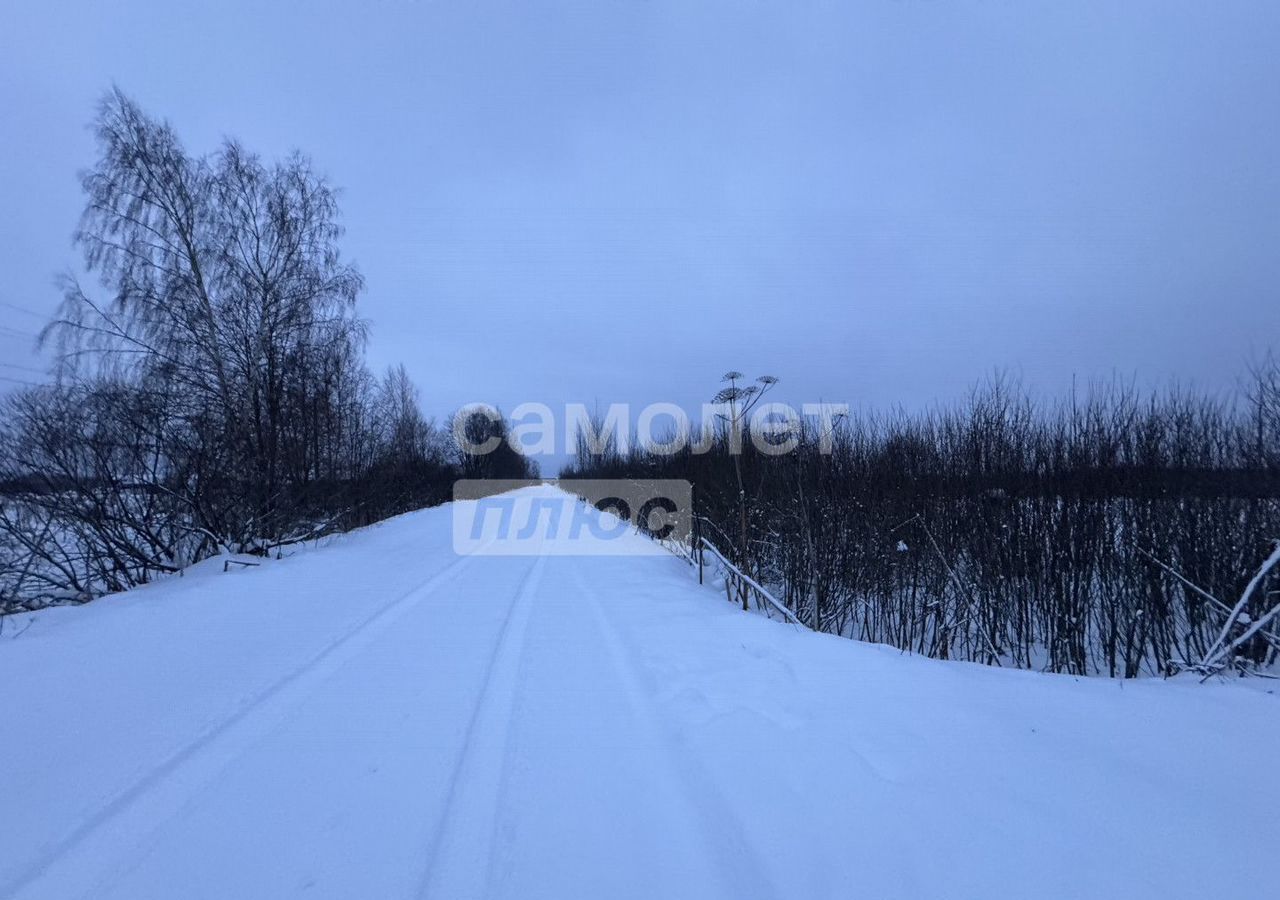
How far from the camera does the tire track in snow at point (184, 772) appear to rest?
1762 mm

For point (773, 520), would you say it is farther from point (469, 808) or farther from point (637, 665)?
point (469, 808)

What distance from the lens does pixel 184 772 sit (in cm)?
224

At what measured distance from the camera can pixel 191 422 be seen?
25.9 ft

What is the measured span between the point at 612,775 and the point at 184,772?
80.6 inches

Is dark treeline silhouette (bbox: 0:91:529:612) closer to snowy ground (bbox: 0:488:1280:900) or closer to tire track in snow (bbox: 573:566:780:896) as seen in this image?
snowy ground (bbox: 0:488:1280:900)

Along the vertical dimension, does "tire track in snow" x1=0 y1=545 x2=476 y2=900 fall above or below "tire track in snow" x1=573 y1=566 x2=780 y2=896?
above

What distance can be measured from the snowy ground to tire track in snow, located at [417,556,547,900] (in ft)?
0.04

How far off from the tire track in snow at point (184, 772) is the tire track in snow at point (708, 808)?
6.98 ft

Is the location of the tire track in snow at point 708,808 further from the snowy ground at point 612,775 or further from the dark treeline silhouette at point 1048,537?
the dark treeline silhouette at point 1048,537

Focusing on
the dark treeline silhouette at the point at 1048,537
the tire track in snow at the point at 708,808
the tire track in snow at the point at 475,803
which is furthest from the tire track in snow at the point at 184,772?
the dark treeline silhouette at the point at 1048,537

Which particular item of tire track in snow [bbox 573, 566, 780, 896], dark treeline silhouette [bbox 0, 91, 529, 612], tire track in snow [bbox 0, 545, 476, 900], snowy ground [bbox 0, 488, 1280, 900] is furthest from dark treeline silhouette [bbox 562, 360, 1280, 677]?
dark treeline silhouette [bbox 0, 91, 529, 612]

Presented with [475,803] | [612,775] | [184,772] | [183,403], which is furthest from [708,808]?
[183,403]

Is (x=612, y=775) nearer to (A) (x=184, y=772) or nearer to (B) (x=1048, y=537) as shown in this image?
(A) (x=184, y=772)

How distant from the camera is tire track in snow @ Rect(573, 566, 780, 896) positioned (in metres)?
1.67
